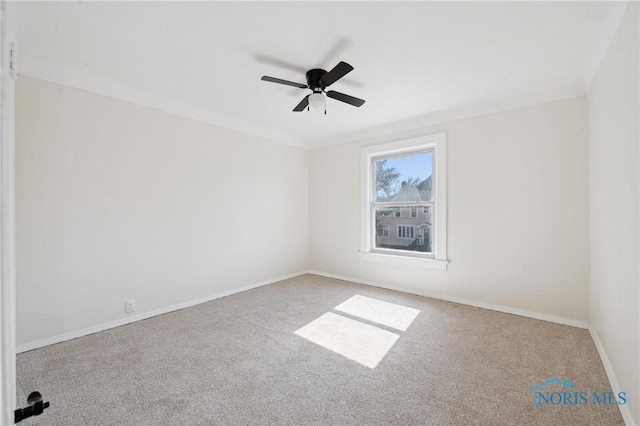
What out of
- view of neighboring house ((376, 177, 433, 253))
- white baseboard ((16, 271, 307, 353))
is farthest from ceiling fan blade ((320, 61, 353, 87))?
white baseboard ((16, 271, 307, 353))

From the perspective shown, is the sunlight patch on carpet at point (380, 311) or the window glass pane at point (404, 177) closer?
the sunlight patch on carpet at point (380, 311)

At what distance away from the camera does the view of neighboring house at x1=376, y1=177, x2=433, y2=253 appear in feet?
12.8

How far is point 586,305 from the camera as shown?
2.76 metres

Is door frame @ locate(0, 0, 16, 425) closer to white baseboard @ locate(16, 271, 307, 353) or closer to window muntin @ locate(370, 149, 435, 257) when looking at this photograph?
white baseboard @ locate(16, 271, 307, 353)

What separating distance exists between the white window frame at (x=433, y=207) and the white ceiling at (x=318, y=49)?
0.62 metres

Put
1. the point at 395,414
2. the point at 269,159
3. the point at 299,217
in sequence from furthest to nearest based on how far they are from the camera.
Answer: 1. the point at 299,217
2. the point at 269,159
3. the point at 395,414

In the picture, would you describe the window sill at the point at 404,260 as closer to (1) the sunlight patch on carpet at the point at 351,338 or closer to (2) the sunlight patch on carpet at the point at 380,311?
(2) the sunlight patch on carpet at the point at 380,311

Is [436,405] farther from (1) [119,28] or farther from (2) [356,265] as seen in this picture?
(1) [119,28]

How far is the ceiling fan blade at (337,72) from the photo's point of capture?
2.02 m

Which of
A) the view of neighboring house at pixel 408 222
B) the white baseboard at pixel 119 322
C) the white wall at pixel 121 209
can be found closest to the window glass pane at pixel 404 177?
the view of neighboring house at pixel 408 222

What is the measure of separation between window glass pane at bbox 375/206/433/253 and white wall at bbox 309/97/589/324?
1.06ft

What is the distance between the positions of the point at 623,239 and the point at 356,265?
10.2 feet

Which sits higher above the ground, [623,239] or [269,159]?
[269,159]

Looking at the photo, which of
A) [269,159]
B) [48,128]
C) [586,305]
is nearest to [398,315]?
[586,305]
